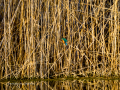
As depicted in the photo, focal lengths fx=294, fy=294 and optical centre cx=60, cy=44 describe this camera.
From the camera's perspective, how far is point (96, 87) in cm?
377

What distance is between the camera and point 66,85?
3.94 meters

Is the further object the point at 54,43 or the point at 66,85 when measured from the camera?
the point at 54,43

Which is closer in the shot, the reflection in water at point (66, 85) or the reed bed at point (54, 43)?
the reflection in water at point (66, 85)

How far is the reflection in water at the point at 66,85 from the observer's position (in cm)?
374

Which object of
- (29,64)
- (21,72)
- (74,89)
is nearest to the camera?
(74,89)

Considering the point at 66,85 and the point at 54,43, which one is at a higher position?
the point at 54,43

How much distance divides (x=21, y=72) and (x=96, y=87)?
1.30m

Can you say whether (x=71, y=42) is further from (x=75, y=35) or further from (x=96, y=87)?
(x=96, y=87)

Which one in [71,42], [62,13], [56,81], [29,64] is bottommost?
[56,81]

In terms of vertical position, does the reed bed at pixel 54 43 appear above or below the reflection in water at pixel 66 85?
above

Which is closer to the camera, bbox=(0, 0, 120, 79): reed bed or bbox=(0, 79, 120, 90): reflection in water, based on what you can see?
bbox=(0, 79, 120, 90): reflection in water

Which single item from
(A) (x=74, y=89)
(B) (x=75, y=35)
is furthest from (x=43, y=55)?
(A) (x=74, y=89)

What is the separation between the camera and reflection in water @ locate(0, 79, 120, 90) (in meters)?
3.74

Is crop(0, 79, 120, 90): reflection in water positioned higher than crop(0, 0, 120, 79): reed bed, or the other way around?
crop(0, 0, 120, 79): reed bed
